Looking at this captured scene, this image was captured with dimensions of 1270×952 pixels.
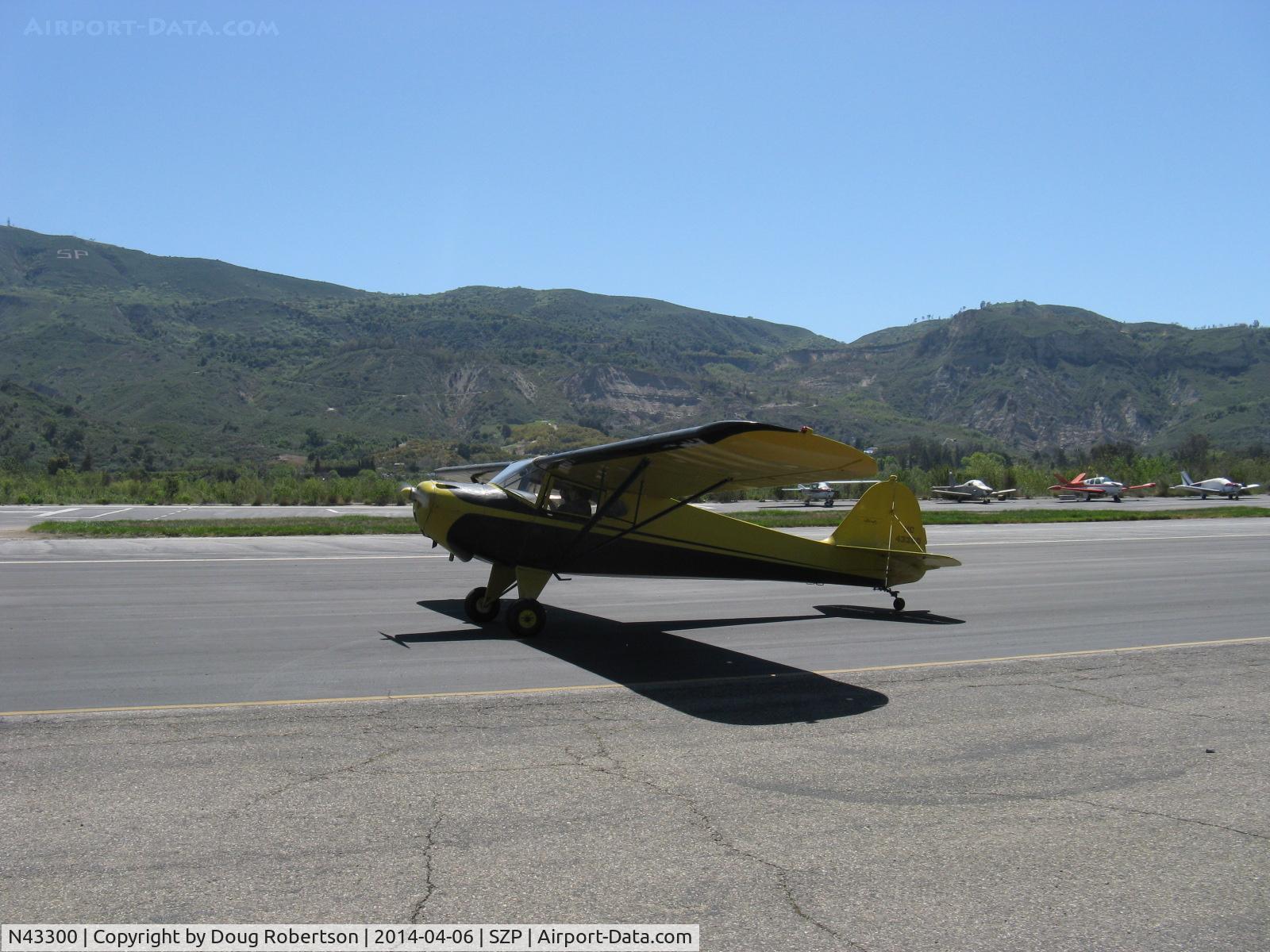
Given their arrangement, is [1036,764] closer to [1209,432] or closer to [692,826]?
[692,826]

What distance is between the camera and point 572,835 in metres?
5.16

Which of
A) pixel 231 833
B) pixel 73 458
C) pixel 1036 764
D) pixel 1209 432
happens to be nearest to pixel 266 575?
pixel 231 833

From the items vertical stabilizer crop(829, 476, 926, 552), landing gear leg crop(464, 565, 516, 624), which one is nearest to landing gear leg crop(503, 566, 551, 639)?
landing gear leg crop(464, 565, 516, 624)

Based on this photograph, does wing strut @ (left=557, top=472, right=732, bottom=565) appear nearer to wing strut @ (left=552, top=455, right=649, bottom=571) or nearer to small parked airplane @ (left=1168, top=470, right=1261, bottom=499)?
wing strut @ (left=552, top=455, right=649, bottom=571)

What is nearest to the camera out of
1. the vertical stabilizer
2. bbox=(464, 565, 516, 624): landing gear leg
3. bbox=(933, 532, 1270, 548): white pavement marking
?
bbox=(464, 565, 516, 624): landing gear leg

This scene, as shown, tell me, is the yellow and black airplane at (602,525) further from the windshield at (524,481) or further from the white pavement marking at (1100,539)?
the white pavement marking at (1100,539)

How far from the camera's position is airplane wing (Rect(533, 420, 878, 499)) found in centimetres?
848

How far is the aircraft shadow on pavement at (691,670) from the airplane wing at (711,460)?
188cm

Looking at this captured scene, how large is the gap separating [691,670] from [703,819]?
4375 millimetres

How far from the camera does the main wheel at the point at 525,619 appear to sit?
37.0ft

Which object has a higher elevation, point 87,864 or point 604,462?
point 604,462

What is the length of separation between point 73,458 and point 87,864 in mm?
107006

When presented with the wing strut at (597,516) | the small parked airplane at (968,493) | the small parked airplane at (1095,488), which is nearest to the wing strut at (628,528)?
the wing strut at (597,516)

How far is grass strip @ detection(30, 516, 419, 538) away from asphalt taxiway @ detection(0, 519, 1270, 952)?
14.6m
